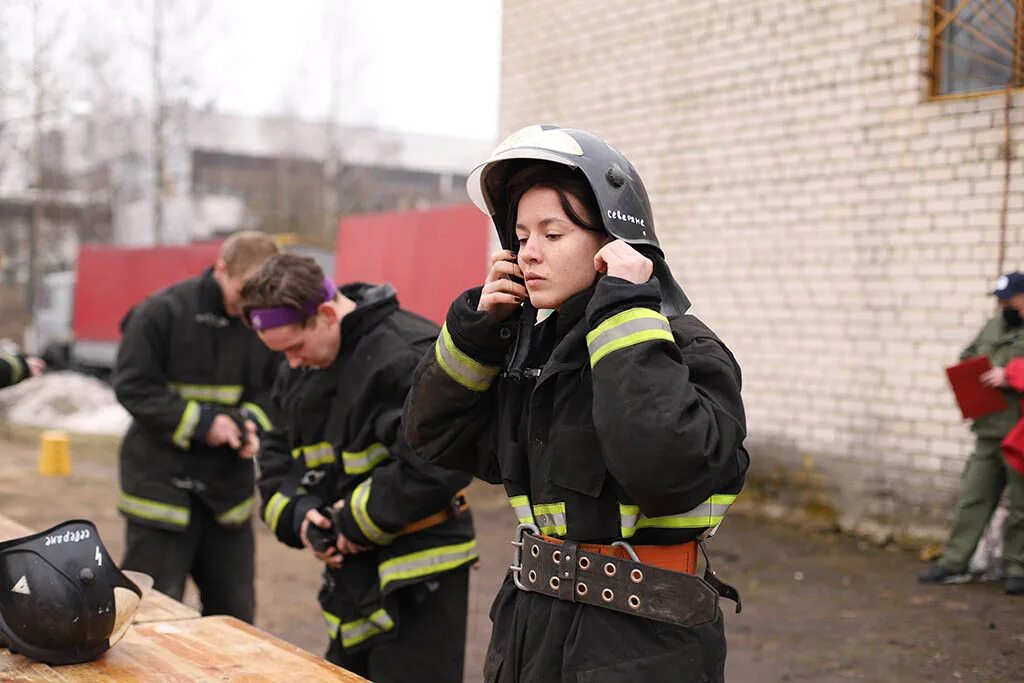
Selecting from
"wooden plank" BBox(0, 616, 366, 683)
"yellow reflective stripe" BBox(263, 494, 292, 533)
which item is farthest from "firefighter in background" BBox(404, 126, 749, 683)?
"yellow reflective stripe" BBox(263, 494, 292, 533)

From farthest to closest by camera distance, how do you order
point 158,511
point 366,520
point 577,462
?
point 158,511
point 366,520
point 577,462

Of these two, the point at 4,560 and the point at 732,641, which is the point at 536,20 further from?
the point at 4,560

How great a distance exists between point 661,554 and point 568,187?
0.76m

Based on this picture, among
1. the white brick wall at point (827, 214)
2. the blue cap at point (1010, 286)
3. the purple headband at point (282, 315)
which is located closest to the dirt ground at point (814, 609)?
the white brick wall at point (827, 214)

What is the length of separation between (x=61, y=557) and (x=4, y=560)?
152 millimetres

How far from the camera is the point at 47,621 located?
281 centimetres

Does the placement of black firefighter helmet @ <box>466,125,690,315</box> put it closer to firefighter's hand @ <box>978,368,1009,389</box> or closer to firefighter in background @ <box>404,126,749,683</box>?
firefighter in background @ <box>404,126,749,683</box>

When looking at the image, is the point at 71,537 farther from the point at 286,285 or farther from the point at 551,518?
the point at 551,518

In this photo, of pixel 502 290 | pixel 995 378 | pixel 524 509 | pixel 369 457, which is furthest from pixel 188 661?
pixel 995 378

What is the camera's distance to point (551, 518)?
7.11ft

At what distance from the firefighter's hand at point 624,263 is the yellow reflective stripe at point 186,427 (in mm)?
3087

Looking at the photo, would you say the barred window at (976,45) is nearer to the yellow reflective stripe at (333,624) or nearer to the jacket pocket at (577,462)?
the yellow reflective stripe at (333,624)

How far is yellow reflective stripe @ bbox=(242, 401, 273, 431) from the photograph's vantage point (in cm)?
486

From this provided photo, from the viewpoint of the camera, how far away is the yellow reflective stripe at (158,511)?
→ 4688 millimetres
